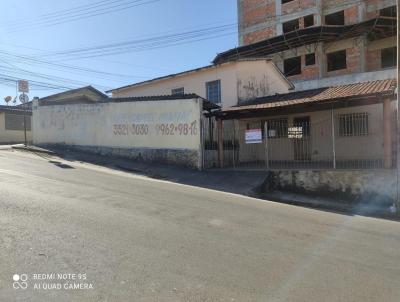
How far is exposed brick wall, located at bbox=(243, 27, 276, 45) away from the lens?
41406 mm

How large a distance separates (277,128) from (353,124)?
12.0 ft

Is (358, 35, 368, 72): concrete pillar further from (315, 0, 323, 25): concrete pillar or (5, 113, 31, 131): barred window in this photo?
(5, 113, 31, 131): barred window

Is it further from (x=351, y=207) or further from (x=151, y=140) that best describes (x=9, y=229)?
(x=151, y=140)

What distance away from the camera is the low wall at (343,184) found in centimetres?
1433

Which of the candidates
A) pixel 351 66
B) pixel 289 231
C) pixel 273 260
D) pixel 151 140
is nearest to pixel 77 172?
pixel 151 140

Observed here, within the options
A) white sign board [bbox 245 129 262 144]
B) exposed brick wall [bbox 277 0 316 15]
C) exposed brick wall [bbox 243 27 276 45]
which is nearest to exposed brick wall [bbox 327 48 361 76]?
exposed brick wall [bbox 277 0 316 15]

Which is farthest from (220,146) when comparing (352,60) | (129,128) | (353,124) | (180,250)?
(352,60)

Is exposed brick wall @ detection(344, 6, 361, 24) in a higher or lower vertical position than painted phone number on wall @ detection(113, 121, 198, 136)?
higher

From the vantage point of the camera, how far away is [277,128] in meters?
21.7

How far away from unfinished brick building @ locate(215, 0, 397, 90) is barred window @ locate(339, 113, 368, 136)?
12336 mm

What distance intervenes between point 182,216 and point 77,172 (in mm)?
6948

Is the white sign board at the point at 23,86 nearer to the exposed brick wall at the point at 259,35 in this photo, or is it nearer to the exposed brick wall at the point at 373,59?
the exposed brick wall at the point at 259,35

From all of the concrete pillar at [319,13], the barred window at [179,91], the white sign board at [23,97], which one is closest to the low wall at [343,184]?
the barred window at [179,91]

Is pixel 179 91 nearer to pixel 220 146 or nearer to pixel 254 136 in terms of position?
pixel 220 146
